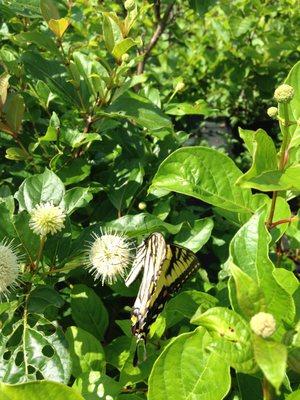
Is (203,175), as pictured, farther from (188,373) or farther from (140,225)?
(188,373)

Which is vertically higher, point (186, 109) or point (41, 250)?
point (186, 109)

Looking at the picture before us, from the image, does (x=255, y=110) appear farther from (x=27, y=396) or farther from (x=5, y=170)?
(x=27, y=396)

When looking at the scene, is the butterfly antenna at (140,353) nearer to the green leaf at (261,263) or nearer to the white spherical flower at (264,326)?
the green leaf at (261,263)

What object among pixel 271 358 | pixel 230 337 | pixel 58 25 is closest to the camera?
pixel 271 358

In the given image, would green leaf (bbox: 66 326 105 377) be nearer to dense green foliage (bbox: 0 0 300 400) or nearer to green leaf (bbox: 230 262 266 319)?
dense green foliage (bbox: 0 0 300 400)

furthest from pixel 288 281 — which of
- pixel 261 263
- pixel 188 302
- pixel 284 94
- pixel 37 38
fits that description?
pixel 37 38

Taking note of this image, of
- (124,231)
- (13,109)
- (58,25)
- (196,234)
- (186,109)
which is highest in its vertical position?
(58,25)
